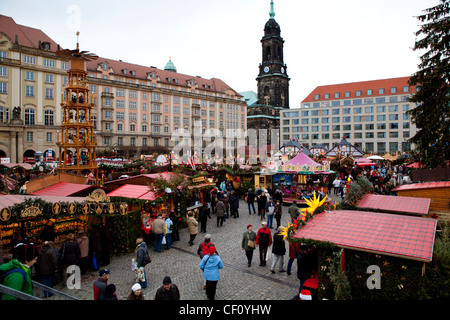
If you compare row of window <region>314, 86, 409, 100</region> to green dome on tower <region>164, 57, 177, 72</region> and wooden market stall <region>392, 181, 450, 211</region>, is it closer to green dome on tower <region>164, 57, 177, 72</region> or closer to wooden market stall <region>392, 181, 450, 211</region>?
green dome on tower <region>164, 57, 177, 72</region>

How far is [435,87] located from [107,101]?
2052 inches

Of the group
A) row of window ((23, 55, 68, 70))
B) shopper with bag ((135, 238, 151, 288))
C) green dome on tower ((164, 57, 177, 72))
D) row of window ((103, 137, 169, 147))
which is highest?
green dome on tower ((164, 57, 177, 72))

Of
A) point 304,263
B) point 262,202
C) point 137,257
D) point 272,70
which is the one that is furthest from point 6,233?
point 272,70

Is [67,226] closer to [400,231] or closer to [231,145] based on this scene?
[400,231]

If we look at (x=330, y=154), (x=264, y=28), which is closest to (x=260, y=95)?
(x=264, y=28)

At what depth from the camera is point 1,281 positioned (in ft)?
15.9

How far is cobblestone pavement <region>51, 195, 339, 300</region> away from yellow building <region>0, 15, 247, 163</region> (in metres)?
23.1

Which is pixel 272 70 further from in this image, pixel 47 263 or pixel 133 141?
pixel 47 263

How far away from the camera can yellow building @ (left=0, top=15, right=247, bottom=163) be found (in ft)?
137

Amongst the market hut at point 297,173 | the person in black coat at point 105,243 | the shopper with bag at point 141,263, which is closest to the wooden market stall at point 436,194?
the market hut at point 297,173

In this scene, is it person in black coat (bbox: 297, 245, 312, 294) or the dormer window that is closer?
person in black coat (bbox: 297, 245, 312, 294)

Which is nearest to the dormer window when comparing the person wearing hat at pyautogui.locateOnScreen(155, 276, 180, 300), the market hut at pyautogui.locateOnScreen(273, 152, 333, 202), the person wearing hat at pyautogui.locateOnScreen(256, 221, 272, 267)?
the market hut at pyautogui.locateOnScreen(273, 152, 333, 202)

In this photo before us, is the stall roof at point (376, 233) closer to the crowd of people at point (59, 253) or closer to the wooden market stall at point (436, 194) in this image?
the wooden market stall at point (436, 194)

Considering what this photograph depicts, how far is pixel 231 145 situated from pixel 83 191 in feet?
201
